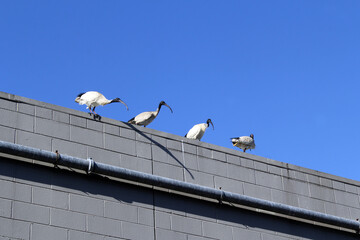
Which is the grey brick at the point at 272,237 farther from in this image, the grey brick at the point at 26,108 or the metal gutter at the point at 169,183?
the grey brick at the point at 26,108

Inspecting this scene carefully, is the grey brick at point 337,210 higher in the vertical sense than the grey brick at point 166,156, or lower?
lower

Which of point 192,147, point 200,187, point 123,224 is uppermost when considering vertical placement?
point 192,147

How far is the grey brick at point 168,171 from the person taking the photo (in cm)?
1189

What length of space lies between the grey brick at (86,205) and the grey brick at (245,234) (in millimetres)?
2428

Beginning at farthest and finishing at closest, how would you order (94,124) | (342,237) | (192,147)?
(342,237) < (192,147) < (94,124)

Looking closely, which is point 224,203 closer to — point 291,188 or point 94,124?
point 291,188

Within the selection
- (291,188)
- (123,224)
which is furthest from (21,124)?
(291,188)

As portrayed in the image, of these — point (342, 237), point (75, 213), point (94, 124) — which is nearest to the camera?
point (75, 213)

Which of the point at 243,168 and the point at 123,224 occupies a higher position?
the point at 243,168

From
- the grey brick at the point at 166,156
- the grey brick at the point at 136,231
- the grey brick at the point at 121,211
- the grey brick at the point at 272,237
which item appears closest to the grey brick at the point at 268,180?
the grey brick at the point at 272,237

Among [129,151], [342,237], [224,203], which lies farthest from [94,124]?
[342,237]

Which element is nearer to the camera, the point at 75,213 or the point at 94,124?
the point at 75,213

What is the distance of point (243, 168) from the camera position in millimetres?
12852

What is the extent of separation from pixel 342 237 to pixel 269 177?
175 cm
